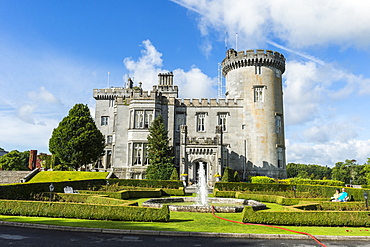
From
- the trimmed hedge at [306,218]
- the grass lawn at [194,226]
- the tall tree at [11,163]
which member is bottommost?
the grass lawn at [194,226]

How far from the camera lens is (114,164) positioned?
135 ft

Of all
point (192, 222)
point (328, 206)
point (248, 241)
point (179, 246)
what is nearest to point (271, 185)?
point (328, 206)

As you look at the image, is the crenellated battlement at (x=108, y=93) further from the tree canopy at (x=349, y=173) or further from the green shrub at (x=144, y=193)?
the tree canopy at (x=349, y=173)

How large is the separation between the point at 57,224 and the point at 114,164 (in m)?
29.7

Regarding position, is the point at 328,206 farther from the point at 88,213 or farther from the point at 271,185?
the point at 88,213

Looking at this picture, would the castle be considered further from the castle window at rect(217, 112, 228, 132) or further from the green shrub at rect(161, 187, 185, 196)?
the green shrub at rect(161, 187, 185, 196)

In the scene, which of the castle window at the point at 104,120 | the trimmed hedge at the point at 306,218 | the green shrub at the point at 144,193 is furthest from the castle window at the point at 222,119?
the trimmed hedge at the point at 306,218

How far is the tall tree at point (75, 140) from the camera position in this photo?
1517 inches

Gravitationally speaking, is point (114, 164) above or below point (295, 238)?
above

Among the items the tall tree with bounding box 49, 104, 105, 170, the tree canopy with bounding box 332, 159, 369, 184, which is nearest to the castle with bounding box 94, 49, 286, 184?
the tall tree with bounding box 49, 104, 105, 170

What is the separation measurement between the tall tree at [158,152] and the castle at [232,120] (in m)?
2.77

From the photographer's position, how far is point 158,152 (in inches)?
1459

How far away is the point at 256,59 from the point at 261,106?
23.5 feet

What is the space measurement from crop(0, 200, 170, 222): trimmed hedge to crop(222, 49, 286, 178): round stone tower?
2985 centimetres
